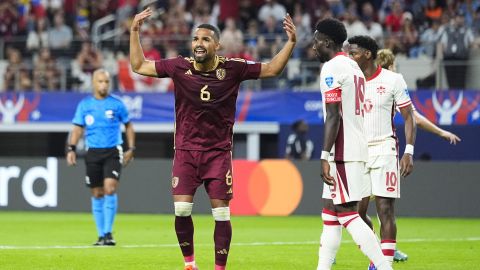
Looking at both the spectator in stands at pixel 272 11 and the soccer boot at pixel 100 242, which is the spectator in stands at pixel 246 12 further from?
the soccer boot at pixel 100 242

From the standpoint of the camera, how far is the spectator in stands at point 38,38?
28509 mm

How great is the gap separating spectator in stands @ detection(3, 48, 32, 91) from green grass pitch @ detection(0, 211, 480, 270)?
5752 mm

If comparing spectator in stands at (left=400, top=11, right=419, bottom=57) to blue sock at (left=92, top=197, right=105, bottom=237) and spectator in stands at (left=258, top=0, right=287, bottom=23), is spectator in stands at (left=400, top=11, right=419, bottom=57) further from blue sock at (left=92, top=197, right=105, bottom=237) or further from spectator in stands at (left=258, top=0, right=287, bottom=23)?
blue sock at (left=92, top=197, right=105, bottom=237)

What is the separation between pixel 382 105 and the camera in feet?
37.9

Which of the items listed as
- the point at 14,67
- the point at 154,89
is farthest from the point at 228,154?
the point at 14,67

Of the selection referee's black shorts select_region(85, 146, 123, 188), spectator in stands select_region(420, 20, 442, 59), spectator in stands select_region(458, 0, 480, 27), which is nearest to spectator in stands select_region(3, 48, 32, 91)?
spectator in stands select_region(420, 20, 442, 59)

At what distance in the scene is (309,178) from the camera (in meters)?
22.2

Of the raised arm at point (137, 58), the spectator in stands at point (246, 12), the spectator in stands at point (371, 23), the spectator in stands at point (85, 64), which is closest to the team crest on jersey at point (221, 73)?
the raised arm at point (137, 58)

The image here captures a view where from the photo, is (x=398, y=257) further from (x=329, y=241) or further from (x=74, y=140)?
(x=74, y=140)

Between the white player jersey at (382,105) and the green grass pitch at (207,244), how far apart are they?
5.14 feet

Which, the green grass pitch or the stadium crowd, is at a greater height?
the stadium crowd

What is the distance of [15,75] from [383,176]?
1761 centimetres

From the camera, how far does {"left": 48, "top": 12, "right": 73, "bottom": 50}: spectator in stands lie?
28.3m

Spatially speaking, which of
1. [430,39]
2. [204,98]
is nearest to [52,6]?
[430,39]
